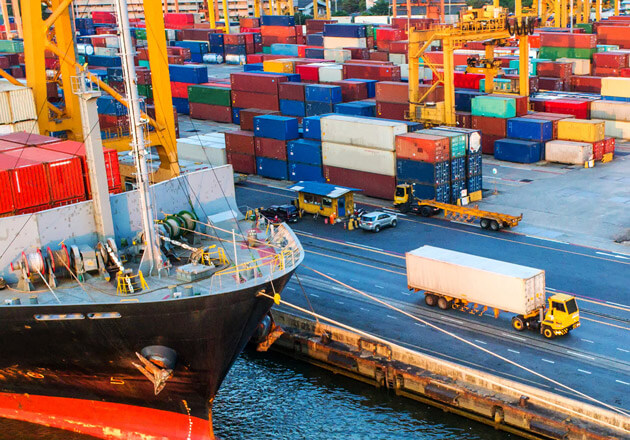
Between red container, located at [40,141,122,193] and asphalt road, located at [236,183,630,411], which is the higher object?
red container, located at [40,141,122,193]

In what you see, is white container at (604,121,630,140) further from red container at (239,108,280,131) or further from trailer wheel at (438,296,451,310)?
trailer wheel at (438,296,451,310)

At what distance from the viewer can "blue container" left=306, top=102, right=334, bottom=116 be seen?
272ft

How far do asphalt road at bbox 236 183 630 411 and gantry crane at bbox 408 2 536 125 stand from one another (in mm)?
17954

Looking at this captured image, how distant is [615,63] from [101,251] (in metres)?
77.6

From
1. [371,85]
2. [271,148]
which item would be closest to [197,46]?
[371,85]

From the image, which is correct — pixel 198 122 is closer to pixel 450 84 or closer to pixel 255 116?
pixel 255 116

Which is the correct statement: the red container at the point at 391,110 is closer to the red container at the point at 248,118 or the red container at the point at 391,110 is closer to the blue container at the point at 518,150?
the blue container at the point at 518,150

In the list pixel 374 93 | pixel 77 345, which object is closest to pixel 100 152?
pixel 77 345

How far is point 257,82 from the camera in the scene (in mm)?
90688

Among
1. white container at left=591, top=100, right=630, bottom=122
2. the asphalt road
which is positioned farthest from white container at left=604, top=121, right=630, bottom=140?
the asphalt road

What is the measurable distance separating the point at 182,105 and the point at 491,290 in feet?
237

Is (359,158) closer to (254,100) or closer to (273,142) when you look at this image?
(273,142)

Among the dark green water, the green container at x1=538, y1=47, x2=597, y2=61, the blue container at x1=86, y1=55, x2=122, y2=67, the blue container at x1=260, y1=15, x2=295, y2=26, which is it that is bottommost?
the dark green water

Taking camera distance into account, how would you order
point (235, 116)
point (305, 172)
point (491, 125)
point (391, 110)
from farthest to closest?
point (235, 116) < point (391, 110) < point (491, 125) < point (305, 172)
